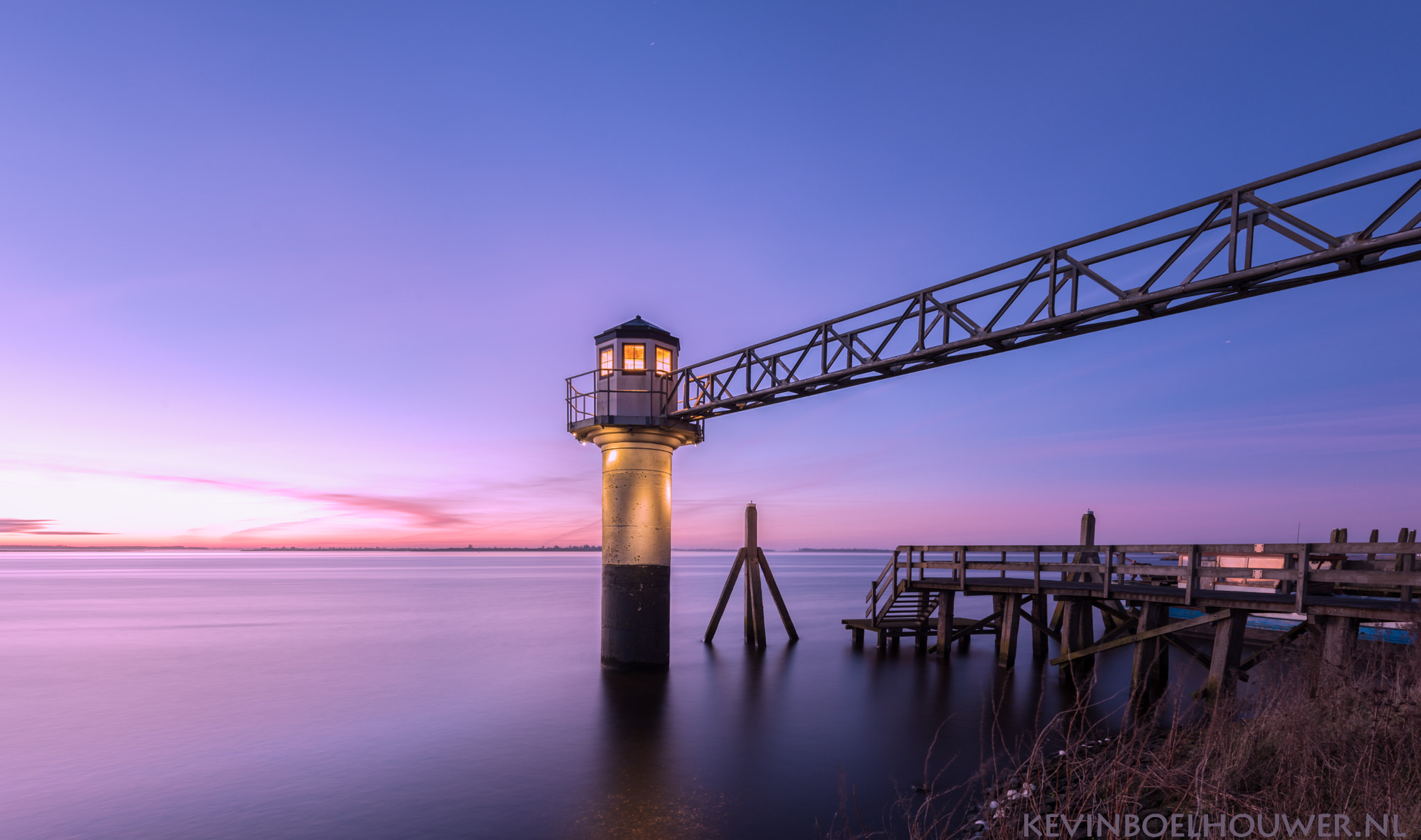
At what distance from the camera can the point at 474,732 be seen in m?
16.5

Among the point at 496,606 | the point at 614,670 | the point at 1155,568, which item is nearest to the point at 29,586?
the point at 496,606

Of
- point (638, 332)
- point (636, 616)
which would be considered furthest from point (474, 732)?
point (638, 332)

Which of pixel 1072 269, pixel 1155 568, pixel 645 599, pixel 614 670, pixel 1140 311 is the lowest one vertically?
pixel 614 670

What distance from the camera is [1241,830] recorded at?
235 inches

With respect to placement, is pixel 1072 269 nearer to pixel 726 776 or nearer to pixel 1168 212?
pixel 1168 212

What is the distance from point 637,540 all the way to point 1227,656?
13095mm

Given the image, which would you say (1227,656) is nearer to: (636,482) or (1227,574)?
(1227,574)

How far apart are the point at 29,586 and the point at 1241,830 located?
116 meters

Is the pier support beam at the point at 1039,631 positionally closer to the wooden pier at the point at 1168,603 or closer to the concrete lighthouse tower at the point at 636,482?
the wooden pier at the point at 1168,603

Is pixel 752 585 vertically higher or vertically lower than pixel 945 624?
higher

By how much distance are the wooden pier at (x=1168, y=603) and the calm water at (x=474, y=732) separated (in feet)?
4.99

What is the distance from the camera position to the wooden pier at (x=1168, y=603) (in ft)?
39.6

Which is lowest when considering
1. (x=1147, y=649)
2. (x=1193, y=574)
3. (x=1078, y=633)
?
(x=1078, y=633)

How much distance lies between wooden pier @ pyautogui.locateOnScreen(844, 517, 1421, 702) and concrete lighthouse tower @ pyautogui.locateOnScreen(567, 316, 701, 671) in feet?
27.4
